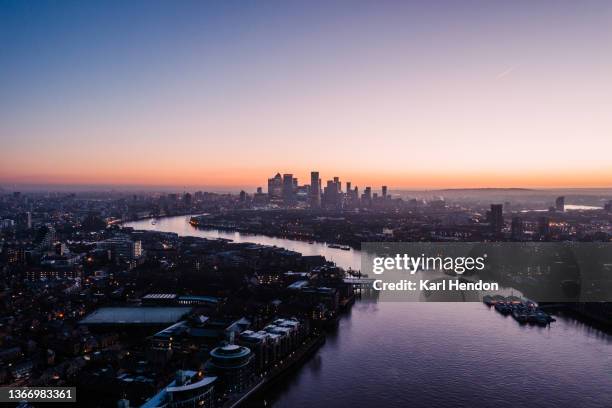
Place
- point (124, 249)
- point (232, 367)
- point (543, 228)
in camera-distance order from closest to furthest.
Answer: point (232, 367), point (124, 249), point (543, 228)

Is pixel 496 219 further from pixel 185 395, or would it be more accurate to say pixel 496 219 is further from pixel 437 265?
pixel 185 395

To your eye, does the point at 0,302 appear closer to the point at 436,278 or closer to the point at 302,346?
the point at 302,346

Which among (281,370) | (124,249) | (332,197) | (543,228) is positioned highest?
(332,197)

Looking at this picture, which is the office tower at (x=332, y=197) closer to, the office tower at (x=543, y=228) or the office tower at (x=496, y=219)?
the office tower at (x=496, y=219)

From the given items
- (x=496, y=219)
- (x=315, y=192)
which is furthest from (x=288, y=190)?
(x=496, y=219)

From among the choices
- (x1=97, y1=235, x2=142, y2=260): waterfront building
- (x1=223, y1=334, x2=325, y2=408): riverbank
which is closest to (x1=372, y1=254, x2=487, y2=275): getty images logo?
(x1=223, y1=334, x2=325, y2=408): riverbank

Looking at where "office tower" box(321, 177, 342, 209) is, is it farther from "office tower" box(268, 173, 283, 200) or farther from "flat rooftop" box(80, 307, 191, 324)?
"flat rooftop" box(80, 307, 191, 324)
